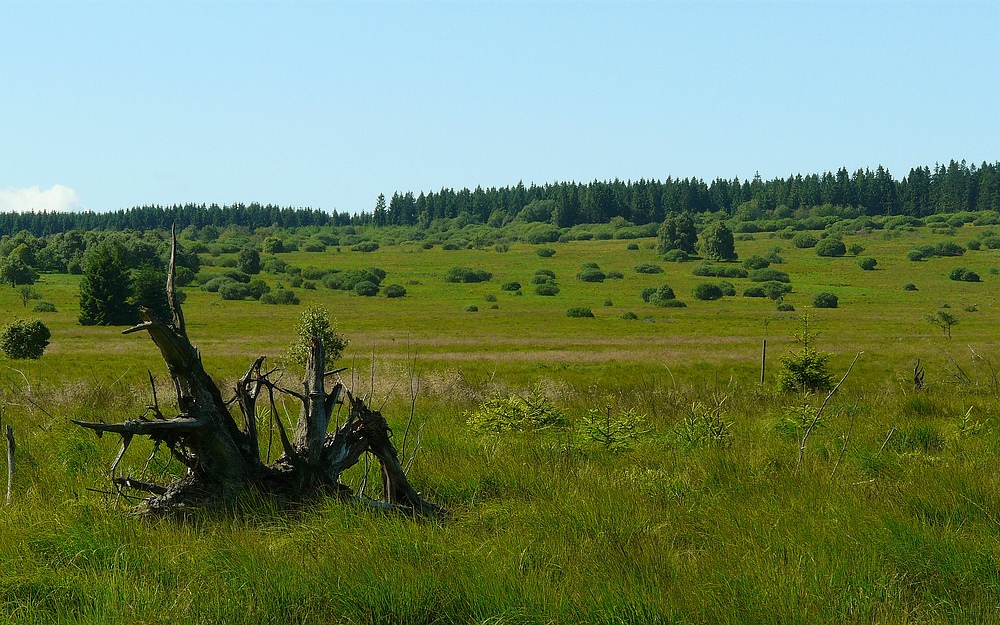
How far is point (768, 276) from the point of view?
424ft

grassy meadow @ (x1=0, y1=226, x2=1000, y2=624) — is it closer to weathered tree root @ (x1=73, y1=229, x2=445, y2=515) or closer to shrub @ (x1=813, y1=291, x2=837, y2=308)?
weathered tree root @ (x1=73, y1=229, x2=445, y2=515)

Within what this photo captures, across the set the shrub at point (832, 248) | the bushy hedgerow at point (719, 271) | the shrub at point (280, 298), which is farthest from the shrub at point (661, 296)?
the shrub at point (832, 248)

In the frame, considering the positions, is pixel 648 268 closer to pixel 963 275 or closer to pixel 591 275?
pixel 591 275

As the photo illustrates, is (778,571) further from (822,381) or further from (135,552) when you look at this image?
(822,381)

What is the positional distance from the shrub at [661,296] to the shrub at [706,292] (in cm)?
497

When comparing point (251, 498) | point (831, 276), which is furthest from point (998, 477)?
point (831, 276)

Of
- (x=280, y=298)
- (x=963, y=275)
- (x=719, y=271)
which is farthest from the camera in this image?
(x=719, y=271)

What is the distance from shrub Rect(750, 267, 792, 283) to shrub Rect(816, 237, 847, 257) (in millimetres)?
26422

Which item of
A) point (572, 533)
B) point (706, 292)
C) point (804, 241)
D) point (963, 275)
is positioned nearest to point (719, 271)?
point (706, 292)

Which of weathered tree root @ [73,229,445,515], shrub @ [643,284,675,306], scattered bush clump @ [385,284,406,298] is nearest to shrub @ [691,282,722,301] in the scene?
shrub @ [643,284,675,306]

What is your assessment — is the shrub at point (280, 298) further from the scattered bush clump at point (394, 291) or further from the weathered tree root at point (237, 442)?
the weathered tree root at point (237, 442)

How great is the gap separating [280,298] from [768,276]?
69.1 meters

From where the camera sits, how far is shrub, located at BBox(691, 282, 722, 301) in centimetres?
11006

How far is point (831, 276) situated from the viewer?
422 ft
